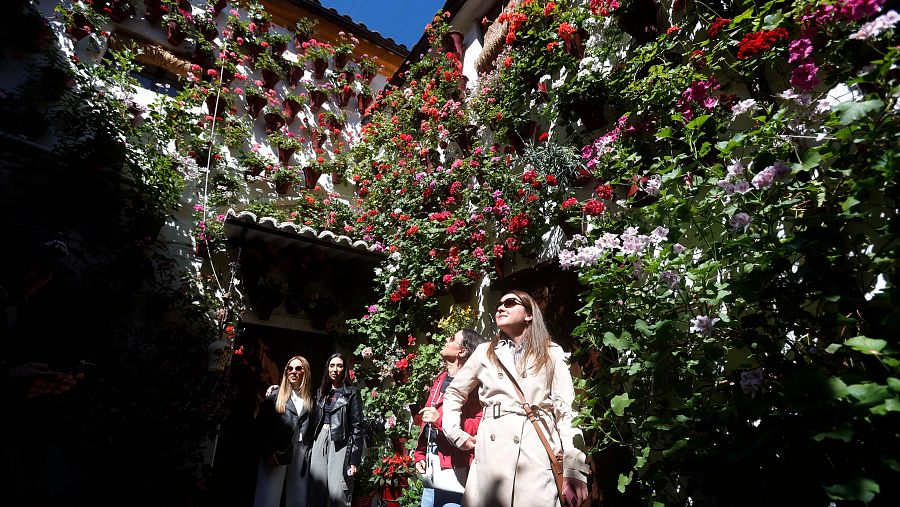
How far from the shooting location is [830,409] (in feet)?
4.22

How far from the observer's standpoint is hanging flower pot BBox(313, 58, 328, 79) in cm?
742

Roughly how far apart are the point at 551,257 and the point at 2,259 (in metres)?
4.01

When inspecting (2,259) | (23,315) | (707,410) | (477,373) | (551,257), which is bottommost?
(707,410)

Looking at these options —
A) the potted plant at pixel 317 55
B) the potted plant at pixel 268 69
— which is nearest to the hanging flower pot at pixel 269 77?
the potted plant at pixel 268 69

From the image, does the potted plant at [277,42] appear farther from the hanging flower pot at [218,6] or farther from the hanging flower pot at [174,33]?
the hanging flower pot at [174,33]

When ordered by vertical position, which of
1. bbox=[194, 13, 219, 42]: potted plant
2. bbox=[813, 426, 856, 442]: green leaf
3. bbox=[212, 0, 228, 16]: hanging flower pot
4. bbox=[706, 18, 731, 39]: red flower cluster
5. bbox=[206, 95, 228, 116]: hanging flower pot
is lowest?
bbox=[813, 426, 856, 442]: green leaf

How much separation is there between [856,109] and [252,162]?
6277 mm

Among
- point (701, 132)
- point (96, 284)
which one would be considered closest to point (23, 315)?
point (96, 284)

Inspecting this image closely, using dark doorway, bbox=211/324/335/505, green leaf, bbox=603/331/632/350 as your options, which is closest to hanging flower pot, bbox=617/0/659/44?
green leaf, bbox=603/331/632/350

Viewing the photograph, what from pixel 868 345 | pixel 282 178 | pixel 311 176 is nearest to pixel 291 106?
pixel 311 176

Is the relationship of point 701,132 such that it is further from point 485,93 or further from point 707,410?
point 485,93

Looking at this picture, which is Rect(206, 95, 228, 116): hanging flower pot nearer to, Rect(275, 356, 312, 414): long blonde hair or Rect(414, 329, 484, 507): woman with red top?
Rect(275, 356, 312, 414): long blonde hair

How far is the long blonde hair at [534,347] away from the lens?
255 centimetres

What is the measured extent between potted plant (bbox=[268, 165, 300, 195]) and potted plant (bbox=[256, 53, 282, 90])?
1.49 metres
